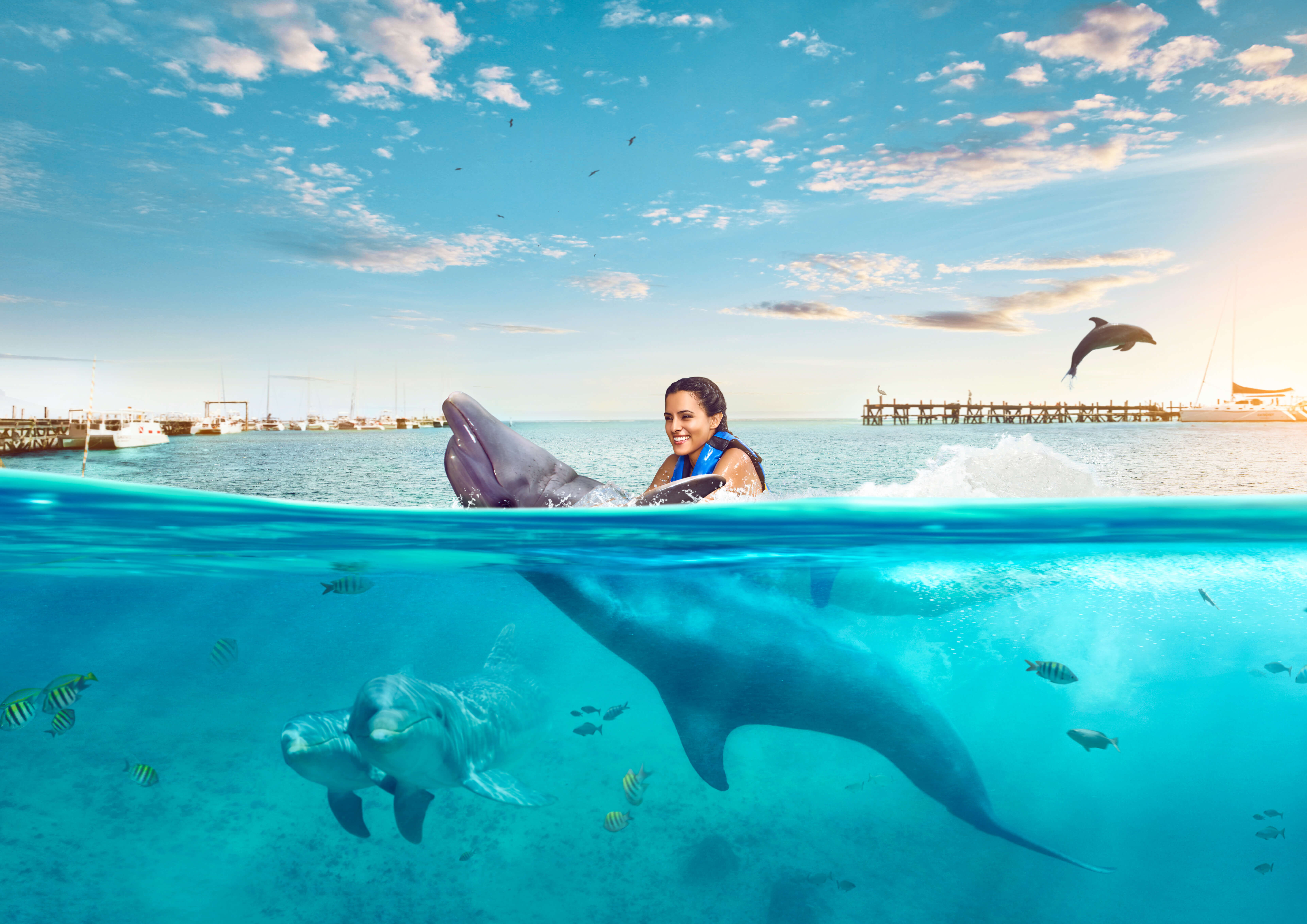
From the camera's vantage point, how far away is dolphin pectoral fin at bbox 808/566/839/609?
33.4 ft

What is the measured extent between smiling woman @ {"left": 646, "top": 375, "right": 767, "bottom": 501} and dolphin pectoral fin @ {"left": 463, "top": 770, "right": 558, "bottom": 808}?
267 cm

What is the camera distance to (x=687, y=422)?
6.48 m

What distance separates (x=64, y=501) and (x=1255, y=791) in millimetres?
19847

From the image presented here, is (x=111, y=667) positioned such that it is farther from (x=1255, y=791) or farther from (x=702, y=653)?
(x=1255, y=791)

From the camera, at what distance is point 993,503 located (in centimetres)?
827

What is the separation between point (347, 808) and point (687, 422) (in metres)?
4.15

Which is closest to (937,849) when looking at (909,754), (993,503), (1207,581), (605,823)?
(909,754)

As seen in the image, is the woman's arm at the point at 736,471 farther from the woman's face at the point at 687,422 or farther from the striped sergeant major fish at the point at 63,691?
the striped sergeant major fish at the point at 63,691

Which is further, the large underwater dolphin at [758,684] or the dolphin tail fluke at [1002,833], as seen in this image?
the dolphin tail fluke at [1002,833]

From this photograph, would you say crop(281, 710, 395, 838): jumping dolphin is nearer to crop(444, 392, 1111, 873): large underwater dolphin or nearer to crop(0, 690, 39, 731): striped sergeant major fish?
crop(0, 690, 39, 731): striped sergeant major fish

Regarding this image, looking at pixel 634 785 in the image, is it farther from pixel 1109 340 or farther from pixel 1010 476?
pixel 1109 340

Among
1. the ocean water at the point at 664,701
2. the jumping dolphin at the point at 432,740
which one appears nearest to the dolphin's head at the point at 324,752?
the jumping dolphin at the point at 432,740

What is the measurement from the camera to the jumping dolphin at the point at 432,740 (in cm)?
525

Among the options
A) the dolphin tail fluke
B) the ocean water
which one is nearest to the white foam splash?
the ocean water
